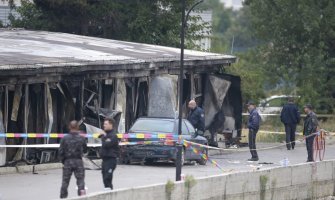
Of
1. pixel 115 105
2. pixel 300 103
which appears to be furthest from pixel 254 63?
pixel 115 105

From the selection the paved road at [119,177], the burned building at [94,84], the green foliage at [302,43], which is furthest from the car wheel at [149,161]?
the green foliage at [302,43]

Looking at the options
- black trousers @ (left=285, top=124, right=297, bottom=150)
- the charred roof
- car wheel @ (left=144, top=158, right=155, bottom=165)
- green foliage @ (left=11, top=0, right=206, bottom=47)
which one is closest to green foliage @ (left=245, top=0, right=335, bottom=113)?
green foliage @ (left=11, top=0, right=206, bottom=47)

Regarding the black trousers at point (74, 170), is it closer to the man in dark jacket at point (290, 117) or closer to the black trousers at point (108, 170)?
the black trousers at point (108, 170)

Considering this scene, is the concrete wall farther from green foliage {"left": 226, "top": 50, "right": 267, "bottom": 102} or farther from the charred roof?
green foliage {"left": 226, "top": 50, "right": 267, "bottom": 102}

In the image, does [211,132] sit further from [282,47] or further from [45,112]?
[282,47]

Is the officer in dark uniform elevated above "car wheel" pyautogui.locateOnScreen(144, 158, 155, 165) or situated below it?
above

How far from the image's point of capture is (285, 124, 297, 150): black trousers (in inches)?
1433

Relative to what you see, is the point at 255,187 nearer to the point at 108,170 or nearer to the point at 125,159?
the point at 108,170

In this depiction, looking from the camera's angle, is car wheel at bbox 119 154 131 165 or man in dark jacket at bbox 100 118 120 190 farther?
car wheel at bbox 119 154 131 165

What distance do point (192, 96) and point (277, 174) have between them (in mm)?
12180

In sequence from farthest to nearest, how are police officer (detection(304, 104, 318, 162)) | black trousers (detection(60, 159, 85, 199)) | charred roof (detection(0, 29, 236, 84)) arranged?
police officer (detection(304, 104, 318, 162))
charred roof (detection(0, 29, 236, 84))
black trousers (detection(60, 159, 85, 199))

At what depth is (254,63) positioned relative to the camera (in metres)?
57.4

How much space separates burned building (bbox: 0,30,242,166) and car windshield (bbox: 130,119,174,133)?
1.69m

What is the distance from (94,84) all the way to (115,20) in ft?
50.1
